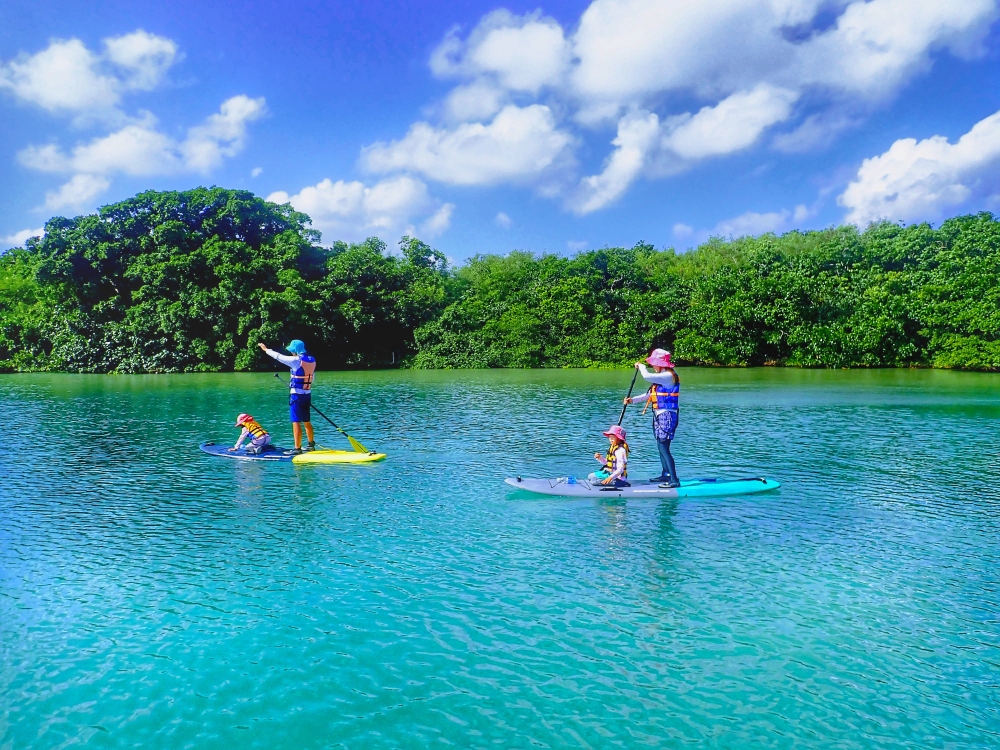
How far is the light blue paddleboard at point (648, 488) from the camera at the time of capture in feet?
41.4

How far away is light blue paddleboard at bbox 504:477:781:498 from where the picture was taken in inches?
497

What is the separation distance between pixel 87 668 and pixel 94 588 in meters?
2.11

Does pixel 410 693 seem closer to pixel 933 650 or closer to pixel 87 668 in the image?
pixel 87 668

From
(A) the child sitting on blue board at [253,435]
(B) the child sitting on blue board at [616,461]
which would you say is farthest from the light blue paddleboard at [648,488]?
(A) the child sitting on blue board at [253,435]

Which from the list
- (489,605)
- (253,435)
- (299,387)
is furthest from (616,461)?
(253,435)

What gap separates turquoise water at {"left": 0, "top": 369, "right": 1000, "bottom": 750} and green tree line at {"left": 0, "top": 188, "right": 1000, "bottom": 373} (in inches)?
1441

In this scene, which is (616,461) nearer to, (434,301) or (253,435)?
(253,435)

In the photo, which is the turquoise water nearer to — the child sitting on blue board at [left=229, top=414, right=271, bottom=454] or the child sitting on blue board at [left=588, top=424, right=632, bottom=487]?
the child sitting on blue board at [left=588, top=424, right=632, bottom=487]

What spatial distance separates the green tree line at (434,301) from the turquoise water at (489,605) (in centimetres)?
3659

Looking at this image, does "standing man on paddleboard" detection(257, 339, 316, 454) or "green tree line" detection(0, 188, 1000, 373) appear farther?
"green tree line" detection(0, 188, 1000, 373)

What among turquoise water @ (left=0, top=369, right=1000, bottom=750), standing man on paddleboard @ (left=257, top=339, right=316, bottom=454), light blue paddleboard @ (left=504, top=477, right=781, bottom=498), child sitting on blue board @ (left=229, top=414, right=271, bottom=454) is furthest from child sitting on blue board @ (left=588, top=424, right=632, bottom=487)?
child sitting on blue board @ (left=229, top=414, right=271, bottom=454)

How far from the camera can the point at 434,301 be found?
204 ft

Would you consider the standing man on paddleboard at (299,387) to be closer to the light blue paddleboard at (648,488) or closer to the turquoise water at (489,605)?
the turquoise water at (489,605)

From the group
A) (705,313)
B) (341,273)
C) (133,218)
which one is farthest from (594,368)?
(133,218)
